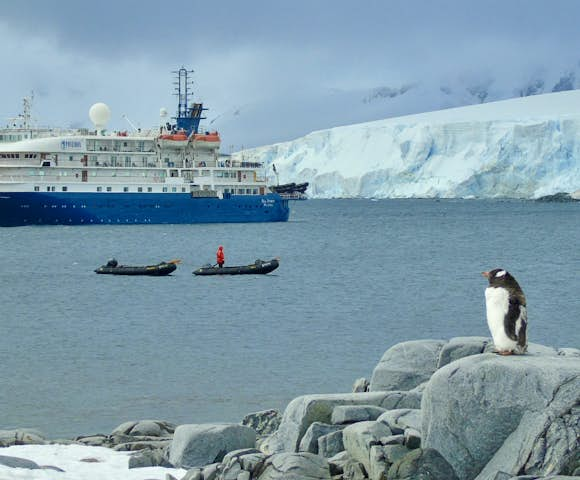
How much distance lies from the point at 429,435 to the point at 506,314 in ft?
3.98

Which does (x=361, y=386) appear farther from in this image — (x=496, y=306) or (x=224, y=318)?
(x=224, y=318)

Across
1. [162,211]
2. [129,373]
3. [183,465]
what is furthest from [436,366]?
[162,211]

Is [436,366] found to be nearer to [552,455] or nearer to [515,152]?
[552,455]

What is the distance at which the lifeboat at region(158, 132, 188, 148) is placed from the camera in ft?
201

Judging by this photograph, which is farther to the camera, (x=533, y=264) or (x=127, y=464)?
(x=533, y=264)

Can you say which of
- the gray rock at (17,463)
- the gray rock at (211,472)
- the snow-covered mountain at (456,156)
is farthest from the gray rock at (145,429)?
the snow-covered mountain at (456,156)

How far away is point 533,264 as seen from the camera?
3719cm

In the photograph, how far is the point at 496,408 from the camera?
8008 millimetres

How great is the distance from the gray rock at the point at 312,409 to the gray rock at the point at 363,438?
80 centimetres

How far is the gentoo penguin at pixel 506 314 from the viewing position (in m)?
8.76

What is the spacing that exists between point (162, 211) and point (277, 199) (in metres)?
6.79

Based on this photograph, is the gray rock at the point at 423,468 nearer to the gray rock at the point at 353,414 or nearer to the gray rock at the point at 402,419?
the gray rock at the point at 402,419

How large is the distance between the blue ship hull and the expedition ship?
0.16ft

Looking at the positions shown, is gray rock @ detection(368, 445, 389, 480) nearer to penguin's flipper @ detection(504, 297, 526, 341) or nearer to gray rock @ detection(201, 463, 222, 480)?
gray rock @ detection(201, 463, 222, 480)
